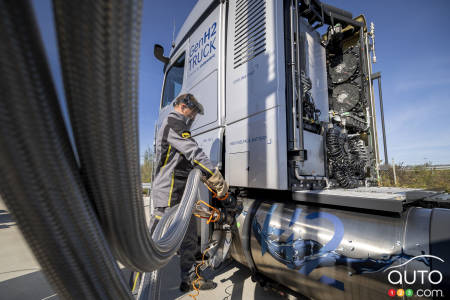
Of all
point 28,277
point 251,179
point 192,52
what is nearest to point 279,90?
point 251,179

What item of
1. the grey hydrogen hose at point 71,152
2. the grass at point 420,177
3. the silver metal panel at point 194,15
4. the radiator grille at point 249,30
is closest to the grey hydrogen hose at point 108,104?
the grey hydrogen hose at point 71,152

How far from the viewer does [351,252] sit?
1420 mm

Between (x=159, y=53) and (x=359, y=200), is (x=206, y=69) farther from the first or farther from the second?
(x=359, y=200)

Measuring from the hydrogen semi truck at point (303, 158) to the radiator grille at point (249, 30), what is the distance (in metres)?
0.01

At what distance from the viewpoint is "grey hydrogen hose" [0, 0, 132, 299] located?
Result: 38cm

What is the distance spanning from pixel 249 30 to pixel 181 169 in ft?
6.08

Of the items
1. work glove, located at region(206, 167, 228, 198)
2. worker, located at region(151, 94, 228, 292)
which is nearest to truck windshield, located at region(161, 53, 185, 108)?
worker, located at region(151, 94, 228, 292)

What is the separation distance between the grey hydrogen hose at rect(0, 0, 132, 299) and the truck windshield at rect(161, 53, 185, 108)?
3839mm

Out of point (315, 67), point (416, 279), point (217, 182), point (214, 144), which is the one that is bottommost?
point (416, 279)

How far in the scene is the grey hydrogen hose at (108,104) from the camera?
432mm

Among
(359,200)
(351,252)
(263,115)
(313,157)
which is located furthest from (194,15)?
(351,252)

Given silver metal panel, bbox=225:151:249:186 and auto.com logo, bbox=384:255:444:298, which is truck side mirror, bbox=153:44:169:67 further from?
auto.com logo, bbox=384:255:444:298

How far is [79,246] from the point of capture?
1.73ft

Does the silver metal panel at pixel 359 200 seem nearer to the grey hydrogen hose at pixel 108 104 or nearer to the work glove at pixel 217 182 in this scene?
the work glove at pixel 217 182
